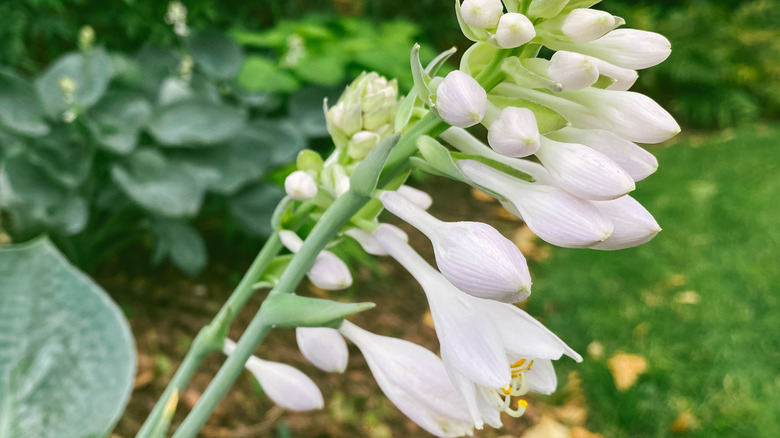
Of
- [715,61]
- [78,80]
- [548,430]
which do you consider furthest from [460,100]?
[715,61]

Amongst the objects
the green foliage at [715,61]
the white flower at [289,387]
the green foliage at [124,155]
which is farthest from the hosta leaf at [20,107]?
the green foliage at [715,61]

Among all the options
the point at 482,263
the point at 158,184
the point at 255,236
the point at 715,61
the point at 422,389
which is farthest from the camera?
the point at 715,61

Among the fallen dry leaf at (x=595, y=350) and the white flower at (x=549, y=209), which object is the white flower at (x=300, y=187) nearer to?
the white flower at (x=549, y=209)

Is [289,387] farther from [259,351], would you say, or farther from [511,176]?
[259,351]

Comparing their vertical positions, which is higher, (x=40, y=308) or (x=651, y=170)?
(x=651, y=170)

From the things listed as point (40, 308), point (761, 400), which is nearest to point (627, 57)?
point (40, 308)

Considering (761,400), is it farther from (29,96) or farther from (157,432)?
(29,96)
